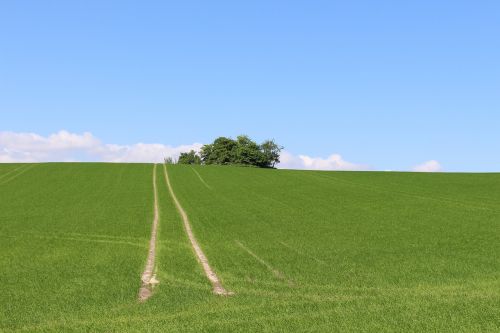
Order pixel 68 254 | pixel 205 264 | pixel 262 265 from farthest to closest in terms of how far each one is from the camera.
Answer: pixel 68 254
pixel 205 264
pixel 262 265

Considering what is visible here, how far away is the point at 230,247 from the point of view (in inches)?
648

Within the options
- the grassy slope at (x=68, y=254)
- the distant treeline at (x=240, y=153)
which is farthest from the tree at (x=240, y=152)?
the grassy slope at (x=68, y=254)

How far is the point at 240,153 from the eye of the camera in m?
133

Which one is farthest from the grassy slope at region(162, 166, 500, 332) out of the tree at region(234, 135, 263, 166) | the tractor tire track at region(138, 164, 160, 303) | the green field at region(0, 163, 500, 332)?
the tree at region(234, 135, 263, 166)

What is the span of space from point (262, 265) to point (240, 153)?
120m

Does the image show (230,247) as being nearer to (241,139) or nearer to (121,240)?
(121,240)

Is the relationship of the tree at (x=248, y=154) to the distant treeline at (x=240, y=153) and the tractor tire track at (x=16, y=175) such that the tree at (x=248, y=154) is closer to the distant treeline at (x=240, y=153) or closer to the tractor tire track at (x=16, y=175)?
the distant treeline at (x=240, y=153)

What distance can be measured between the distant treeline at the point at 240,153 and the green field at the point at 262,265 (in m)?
99.6

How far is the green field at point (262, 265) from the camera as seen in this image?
8555 millimetres

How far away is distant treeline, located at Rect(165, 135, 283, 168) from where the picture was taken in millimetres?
134375

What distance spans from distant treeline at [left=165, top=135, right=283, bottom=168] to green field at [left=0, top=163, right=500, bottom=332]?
99.6 metres

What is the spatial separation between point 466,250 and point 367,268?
4296mm

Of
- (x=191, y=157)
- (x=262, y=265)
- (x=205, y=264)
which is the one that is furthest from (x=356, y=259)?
(x=191, y=157)

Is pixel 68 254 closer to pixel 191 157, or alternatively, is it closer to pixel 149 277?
pixel 149 277
